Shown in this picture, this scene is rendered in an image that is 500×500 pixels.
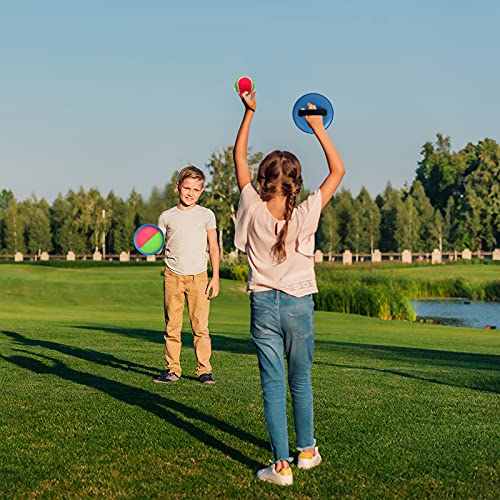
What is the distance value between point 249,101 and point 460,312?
31.0 metres

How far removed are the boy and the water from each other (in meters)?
21.9

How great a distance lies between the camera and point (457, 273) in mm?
59625

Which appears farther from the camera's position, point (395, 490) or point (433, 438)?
point (433, 438)

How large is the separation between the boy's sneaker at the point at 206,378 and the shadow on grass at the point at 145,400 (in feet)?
2.52

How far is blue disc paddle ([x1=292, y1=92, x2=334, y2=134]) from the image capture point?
5293 millimetres

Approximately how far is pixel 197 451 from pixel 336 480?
3.57ft

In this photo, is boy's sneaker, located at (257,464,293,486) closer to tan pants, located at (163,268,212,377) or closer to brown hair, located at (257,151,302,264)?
brown hair, located at (257,151,302,264)

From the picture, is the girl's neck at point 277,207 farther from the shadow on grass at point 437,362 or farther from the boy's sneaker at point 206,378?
the shadow on grass at point 437,362

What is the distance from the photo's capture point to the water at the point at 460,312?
30828 mm

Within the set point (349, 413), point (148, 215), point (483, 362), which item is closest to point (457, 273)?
point (148, 215)

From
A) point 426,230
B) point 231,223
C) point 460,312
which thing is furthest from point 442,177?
point 460,312

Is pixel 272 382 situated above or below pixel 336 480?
above

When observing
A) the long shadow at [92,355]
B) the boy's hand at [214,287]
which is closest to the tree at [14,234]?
the long shadow at [92,355]

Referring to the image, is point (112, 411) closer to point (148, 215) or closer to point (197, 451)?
point (197, 451)
